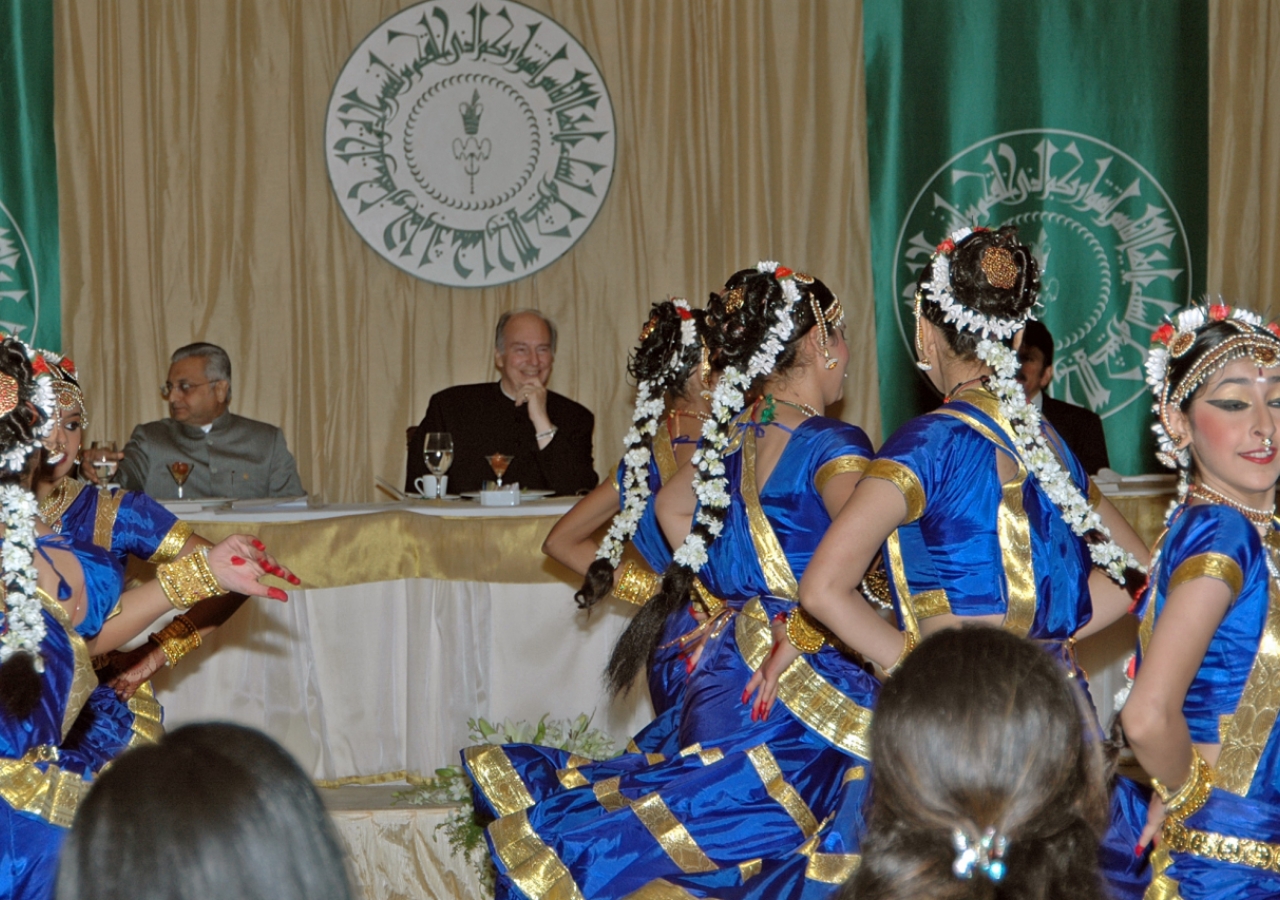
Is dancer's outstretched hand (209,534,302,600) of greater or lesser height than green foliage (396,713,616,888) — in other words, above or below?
above

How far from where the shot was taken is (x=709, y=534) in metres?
2.79

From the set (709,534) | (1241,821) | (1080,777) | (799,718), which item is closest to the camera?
(1080,777)

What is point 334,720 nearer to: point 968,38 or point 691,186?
point 691,186

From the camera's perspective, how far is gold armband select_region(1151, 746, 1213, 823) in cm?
189

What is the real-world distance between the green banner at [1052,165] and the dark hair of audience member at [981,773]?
532cm

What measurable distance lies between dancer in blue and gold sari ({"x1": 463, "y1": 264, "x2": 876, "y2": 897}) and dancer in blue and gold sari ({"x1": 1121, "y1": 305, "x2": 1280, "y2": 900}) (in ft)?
1.97

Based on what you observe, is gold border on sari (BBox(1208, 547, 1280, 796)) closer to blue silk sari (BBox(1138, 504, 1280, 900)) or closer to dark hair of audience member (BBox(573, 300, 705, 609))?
blue silk sari (BBox(1138, 504, 1280, 900))

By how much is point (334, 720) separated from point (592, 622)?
0.79m

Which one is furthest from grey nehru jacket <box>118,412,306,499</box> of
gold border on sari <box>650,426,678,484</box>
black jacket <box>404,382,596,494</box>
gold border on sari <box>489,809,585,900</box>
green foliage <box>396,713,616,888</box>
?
gold border on sari <box>489,809,585,900</box>

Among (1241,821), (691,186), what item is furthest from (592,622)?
(691,186)

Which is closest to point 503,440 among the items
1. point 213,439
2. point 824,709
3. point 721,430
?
point 213,439

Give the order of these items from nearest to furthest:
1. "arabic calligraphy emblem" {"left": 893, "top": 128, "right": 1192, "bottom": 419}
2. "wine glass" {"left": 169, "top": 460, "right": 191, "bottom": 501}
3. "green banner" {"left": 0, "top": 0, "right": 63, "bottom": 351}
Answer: "wine glass" {"left": 169, "top": 460, "right": 191, "bottom": 501}
"green banner" {"left": 0, "top": 0, "right": 63, "bottom": 351}
"arabic calligraphy emblem" {"left": 893, "top": 128, "right": 1192, "bottom": 419}

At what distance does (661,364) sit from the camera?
11.8 feet

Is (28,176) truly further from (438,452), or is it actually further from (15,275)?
(438,452)
